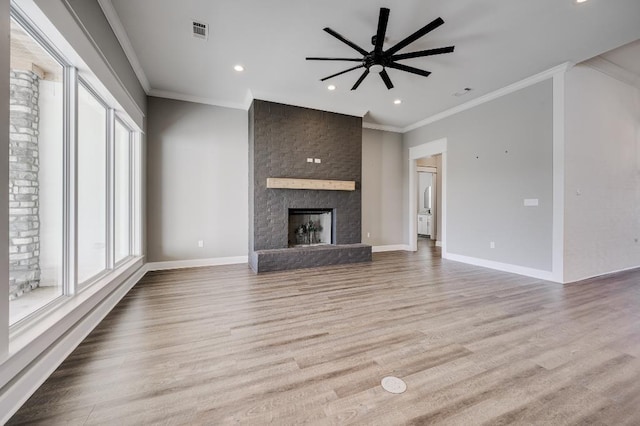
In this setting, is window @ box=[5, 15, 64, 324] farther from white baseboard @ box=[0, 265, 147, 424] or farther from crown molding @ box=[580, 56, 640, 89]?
crown molding @ box=[580, 56, 640, 89]

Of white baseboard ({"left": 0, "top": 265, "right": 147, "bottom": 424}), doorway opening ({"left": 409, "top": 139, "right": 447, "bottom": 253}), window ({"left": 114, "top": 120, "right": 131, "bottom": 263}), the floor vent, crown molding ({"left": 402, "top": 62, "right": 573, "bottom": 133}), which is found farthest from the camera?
doorway opening ({"left": 409, "top": 139, "right": 447, "bottom": 253})

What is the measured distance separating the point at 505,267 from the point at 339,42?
441 cm

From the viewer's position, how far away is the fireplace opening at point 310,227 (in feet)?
17.2

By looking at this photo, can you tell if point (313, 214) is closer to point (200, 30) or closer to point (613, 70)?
point (200, 30)

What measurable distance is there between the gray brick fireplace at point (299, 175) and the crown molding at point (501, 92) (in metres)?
1.77

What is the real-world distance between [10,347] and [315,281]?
9.50ft

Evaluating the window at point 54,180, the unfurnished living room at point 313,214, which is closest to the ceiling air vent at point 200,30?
the unfurnished living room at point 313,214

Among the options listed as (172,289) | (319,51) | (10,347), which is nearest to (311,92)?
(319,51)

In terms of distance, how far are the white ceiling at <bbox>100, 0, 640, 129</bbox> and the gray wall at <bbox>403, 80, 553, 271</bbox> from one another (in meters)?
0.52

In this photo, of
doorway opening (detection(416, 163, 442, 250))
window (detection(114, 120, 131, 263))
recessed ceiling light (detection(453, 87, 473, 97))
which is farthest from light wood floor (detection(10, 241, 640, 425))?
doorway opening (detection(416, 163, 442, 250))

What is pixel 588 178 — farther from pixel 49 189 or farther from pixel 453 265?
pixel 49 189

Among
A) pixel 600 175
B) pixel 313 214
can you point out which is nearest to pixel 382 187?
pixel 313 214

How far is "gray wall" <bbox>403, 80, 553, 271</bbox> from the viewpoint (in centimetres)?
394

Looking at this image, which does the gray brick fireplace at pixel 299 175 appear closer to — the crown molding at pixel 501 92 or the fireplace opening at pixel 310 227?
the fireplace opening at pixel 310 227
